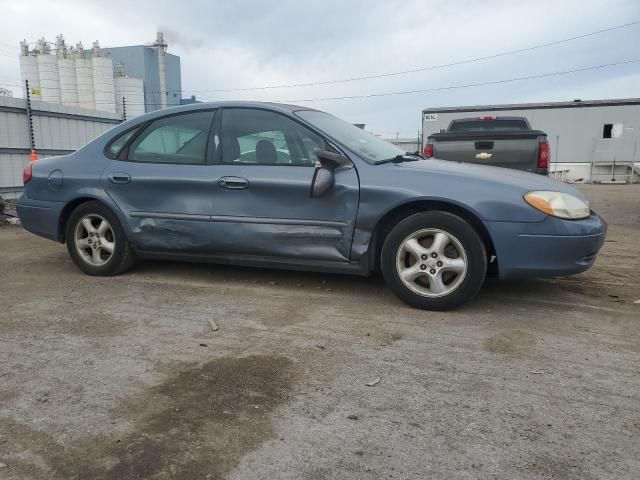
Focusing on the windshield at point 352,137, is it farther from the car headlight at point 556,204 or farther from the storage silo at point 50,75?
the storage silo at point 50,75

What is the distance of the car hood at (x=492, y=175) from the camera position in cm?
373

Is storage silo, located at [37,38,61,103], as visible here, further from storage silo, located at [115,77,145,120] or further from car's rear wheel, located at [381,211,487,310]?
car's rear wheel, located at [381,211,487,310]

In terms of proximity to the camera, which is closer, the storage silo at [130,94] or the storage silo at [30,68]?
the storage silo at [30,68]

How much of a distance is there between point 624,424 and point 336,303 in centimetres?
212

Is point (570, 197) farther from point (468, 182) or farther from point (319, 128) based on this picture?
point (319, 128)

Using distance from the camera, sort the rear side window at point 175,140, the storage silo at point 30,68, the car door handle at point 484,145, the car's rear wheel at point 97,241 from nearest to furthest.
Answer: the rear side window at point 175,140
the car's rear wheel at point 97,241
the car door handle at point 484,145
the storage silo at point 30,68

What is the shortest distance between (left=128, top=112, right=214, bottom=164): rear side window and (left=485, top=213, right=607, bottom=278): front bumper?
2.38 meters

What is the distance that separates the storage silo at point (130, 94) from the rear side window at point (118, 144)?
29.9 meters

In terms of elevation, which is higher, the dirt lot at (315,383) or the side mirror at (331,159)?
the side mirror at (331,159)

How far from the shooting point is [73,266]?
5.35 meters

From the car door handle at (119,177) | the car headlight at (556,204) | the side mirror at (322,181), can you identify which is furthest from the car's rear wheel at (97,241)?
the car headlight at (556,204)

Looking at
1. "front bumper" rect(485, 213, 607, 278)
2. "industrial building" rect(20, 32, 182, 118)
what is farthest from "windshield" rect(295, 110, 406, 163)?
"industrial building" rect(20, 32, 182, 118)

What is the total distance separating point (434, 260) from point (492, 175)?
77 cm

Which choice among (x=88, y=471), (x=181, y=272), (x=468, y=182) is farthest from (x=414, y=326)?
(x=181, y=272)
